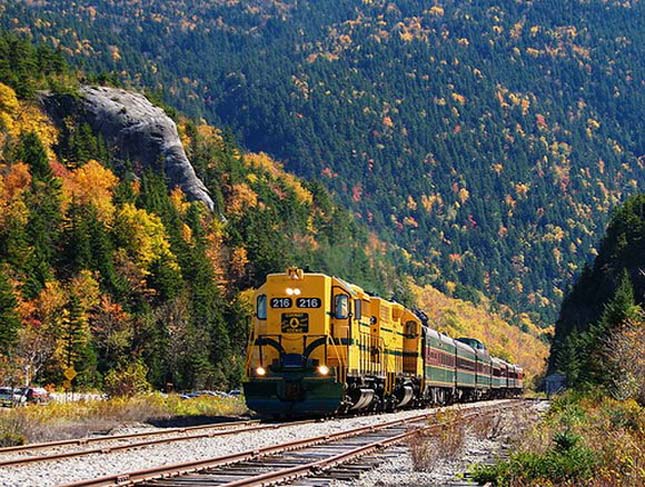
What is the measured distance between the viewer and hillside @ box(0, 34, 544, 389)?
88000mm

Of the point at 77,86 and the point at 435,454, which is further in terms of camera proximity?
the point at 77,86

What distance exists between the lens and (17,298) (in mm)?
88625

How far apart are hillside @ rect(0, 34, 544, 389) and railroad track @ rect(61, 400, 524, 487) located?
1659 inches

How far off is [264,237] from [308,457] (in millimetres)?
127041

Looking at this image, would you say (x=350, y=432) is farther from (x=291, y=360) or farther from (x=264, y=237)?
(x=264, y=237)

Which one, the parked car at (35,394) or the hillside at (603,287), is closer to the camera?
the parked car at (35,394)

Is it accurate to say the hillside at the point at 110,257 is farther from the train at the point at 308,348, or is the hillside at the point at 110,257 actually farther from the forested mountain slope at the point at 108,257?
the train at the point at 308,348

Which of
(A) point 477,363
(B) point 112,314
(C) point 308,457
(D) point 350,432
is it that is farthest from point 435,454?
(B) point 112,314

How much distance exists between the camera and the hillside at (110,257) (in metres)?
88.0

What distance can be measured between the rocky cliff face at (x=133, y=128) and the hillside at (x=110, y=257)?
102cm

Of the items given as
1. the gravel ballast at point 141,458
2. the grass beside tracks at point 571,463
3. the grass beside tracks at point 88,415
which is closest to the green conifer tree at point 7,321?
the grass beside tracks at point 88,415

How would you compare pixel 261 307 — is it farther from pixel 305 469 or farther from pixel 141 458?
pixel 305 469

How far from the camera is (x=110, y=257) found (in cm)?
10806

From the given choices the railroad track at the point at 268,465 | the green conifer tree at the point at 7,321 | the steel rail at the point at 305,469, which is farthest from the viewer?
the green conifer tree at the point at 7,321
